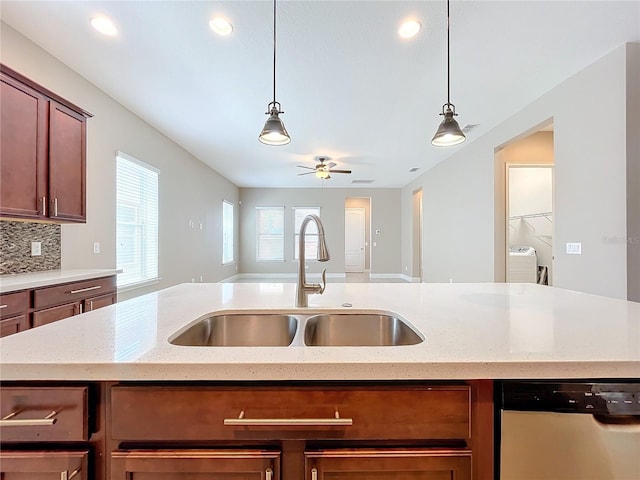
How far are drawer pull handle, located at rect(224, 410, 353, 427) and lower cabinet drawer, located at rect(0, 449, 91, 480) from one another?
37 cm

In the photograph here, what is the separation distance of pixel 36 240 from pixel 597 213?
Result: 5121mm

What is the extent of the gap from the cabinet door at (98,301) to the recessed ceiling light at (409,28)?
3.34 m

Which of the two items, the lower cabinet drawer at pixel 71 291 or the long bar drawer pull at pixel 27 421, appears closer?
the long bar drawer pull at pixel 27 421

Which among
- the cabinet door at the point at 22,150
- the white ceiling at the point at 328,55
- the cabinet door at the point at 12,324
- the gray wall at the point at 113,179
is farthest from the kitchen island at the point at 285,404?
the gray wall at the point at 113,179

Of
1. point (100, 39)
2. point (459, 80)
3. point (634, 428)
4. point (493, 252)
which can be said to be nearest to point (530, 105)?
point (459, 80)

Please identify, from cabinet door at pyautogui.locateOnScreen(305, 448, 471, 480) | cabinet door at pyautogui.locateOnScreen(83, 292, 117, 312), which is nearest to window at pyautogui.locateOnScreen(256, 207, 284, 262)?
cabinet door at pyautogui.locateOnScreen(83, 292, 117, 312)

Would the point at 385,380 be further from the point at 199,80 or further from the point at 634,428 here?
the point at 199,80

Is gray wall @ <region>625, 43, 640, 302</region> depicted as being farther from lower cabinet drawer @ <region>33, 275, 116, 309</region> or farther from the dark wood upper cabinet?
the dark wood upper cabinet

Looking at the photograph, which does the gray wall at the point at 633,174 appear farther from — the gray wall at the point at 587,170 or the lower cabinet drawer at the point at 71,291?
the lower cabinet drawer at the point at 71,291

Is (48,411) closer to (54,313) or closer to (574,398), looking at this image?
(574,398)

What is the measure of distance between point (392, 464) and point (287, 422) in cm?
28

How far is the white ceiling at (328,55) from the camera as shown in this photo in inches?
87.0

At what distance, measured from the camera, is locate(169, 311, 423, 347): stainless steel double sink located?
A: 4.22ft

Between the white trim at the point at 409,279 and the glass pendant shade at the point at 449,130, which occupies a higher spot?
the glass pendant shade at the point at 449,130
